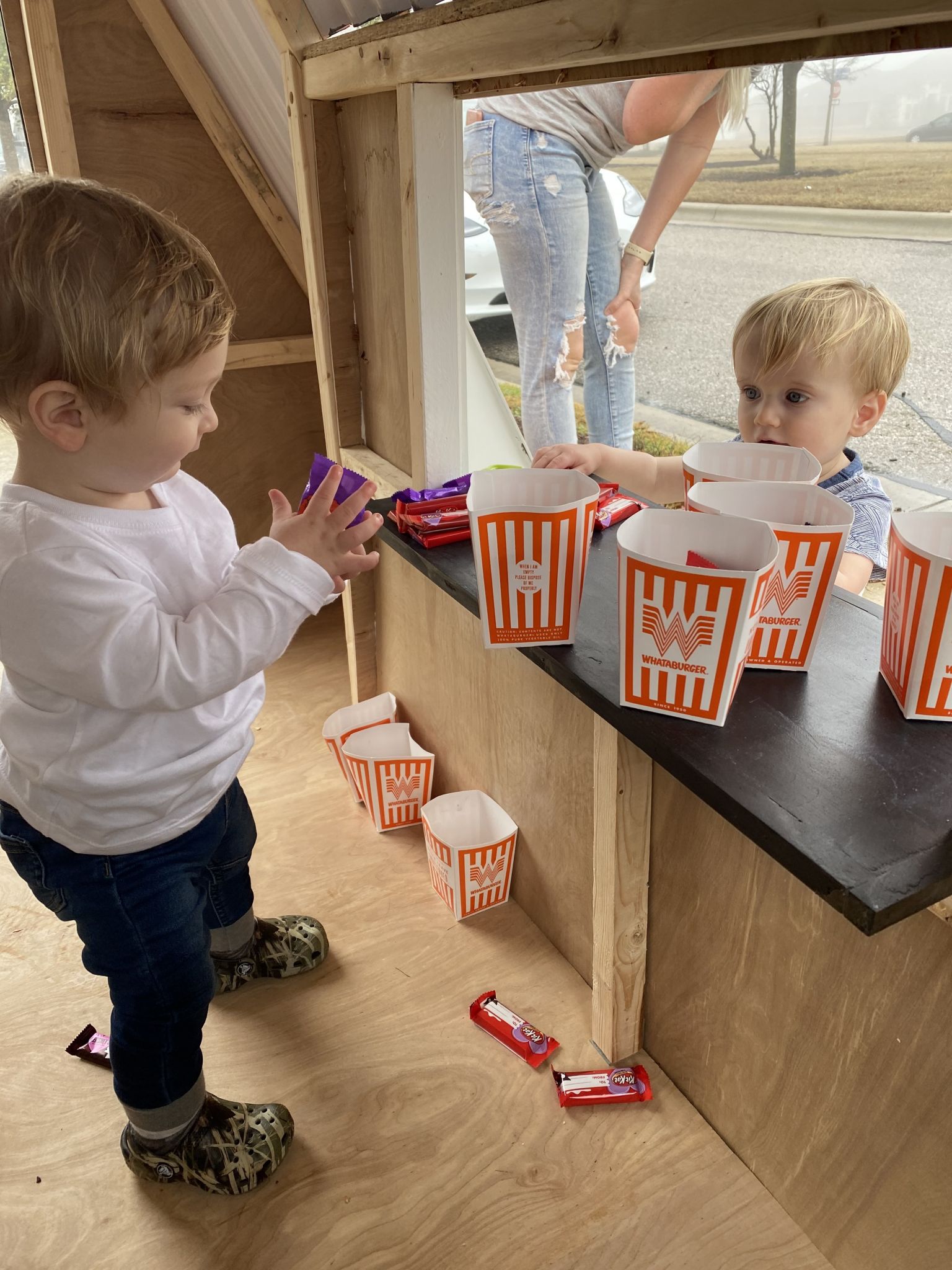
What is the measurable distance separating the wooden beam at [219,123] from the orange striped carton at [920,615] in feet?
7.19

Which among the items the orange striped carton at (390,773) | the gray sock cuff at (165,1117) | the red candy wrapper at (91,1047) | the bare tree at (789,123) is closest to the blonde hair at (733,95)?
the bare tree at (789,123)

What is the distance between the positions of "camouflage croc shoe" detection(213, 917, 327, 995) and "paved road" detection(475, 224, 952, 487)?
4.97ft

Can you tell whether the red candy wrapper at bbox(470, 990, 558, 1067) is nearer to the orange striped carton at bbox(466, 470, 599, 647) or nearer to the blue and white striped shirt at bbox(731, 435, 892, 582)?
the orange striped carton at bbox(466, 470, 599, 647)

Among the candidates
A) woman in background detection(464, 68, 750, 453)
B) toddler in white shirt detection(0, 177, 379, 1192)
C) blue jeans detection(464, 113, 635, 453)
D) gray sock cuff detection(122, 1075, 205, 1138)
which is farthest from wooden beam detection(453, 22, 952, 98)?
gray sock cuff detection(122, 1075, 205, 1138)

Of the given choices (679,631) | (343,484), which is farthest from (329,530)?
(679,631)

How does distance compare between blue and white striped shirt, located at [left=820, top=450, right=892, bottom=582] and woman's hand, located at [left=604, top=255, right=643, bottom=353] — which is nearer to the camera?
blue and white striped shirt, located at [left=820, top=450, right=892, bottom=582]

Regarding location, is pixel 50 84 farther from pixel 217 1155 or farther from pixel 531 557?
pixel 217 1155

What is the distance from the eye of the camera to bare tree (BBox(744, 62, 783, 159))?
73.0 inches

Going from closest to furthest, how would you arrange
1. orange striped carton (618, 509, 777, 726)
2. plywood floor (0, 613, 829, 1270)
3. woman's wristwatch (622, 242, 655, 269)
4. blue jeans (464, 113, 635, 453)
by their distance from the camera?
orange striped carton (618, 509, 777, 726), plywood floor (0, 613, 829, 1270), woman's wristwatch (622, 242, 655, 269), blue jeans (464, 113, 635, 453)

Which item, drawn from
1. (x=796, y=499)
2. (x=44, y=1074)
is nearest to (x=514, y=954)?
(x=44, y=1074)

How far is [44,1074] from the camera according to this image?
154 cm

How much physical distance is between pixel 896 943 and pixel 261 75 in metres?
2.23

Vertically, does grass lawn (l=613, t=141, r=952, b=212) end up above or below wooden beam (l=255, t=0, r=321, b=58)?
below

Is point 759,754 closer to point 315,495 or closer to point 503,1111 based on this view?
point 315,495
